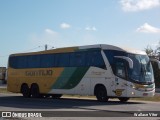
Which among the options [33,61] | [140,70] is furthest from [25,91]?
[140,70]

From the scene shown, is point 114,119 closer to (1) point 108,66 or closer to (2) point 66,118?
(2) point 66,118

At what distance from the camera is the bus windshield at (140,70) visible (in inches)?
996

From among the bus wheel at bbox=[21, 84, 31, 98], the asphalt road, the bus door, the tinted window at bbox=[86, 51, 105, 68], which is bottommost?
the asphalt road

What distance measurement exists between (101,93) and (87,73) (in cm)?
185

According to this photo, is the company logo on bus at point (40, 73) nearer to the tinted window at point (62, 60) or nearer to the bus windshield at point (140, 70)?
the tinted window at point (62, 60)

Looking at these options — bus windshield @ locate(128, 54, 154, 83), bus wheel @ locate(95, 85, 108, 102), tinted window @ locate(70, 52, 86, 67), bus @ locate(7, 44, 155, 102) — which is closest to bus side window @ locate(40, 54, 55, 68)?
bus @ locate(7, 44, 155, 102)

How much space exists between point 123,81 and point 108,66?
1392mm

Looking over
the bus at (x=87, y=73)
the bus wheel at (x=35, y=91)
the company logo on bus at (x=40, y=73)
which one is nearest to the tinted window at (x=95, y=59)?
the bus at (x=87, y=73)

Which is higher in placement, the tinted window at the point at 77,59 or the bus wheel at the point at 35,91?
the tinted window at the point at 77,59

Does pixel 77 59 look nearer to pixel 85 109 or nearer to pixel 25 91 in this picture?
pixel 25 91

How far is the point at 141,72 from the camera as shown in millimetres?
25500

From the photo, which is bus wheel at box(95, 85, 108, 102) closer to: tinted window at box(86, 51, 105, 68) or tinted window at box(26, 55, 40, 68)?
tinted window at box(86, 51, 105, 68)

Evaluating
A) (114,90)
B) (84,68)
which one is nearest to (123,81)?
(114,90)

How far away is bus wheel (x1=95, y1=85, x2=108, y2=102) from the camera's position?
86.1ft
